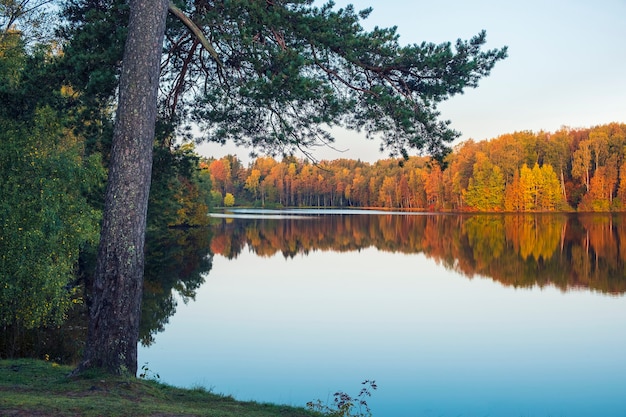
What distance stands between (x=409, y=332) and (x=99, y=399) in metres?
11.3

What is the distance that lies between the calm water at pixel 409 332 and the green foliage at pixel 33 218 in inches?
118

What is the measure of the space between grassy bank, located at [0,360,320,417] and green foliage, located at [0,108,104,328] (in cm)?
239

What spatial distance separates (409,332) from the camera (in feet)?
50.3

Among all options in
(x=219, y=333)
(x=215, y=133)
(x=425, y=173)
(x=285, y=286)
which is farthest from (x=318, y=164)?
(x=425, y=173)

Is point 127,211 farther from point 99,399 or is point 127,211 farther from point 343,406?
point 343,406

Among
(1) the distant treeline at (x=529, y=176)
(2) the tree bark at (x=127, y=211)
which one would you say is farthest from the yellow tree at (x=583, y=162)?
(2) the tree bark at (x=127, y=211)

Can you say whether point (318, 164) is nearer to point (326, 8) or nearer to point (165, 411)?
point (326, 8)

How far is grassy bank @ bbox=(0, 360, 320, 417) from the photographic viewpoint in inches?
188

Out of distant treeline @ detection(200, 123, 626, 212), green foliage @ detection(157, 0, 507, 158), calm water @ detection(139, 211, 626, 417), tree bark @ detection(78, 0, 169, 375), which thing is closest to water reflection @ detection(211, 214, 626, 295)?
calm water @ detection(139, 211, 626, 417)

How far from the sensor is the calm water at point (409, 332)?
10742 millimetres

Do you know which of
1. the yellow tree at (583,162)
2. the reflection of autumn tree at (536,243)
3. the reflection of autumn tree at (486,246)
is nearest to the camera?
the reflection of autumn tree at (486,246)

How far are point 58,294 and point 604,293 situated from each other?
1902cm

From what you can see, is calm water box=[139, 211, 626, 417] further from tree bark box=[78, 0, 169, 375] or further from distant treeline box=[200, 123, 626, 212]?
distant treeline box=[200, 123, 626, 212]

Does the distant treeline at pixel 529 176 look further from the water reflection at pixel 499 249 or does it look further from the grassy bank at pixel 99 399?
the grassy bank at pixel 99 399
